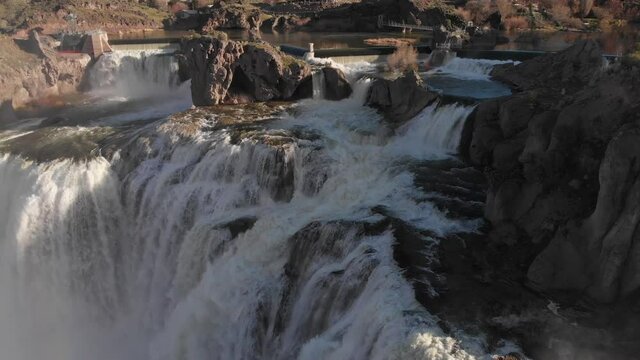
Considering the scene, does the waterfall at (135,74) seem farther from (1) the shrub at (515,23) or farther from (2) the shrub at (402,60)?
(1) the shrub at (515,23)

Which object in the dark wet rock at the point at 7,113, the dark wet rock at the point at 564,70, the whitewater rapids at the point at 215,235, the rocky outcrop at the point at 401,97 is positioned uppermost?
the dark wet rock at the point at 564,70

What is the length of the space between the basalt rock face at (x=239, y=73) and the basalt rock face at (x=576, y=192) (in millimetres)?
14805

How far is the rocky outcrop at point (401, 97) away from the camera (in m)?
25.3

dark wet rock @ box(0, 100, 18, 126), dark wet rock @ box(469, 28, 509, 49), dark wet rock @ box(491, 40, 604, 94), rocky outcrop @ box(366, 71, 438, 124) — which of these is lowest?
dark wet rock @ box(0, 100, 18, 126)

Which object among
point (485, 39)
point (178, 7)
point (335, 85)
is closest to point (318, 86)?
point (335, 85)

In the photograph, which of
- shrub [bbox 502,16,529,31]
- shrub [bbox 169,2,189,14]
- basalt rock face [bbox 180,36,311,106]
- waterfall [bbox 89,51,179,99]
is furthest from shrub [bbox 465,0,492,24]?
shrub [bbox 169,2,189,14]

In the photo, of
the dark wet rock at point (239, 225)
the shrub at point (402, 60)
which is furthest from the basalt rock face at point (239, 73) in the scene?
the dark wet rock at point (239, 225)

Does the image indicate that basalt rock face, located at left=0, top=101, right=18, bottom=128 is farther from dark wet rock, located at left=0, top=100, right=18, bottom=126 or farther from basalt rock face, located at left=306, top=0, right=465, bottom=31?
basalt rock face, located at left=306, top=0, right=465, bottom=31

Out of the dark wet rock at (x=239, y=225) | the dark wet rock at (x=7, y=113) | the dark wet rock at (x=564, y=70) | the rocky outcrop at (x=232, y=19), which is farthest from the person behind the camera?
the rocky outcrop at (x=232, y=19)

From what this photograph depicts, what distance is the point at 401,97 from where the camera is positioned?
1040 inches

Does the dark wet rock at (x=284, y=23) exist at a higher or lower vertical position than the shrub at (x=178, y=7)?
lower

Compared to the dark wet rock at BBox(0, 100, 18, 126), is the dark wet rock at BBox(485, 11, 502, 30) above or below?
above

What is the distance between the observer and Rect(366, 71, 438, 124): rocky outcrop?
2529cm

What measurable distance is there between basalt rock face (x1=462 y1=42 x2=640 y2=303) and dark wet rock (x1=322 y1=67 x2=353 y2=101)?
12.9 metres
